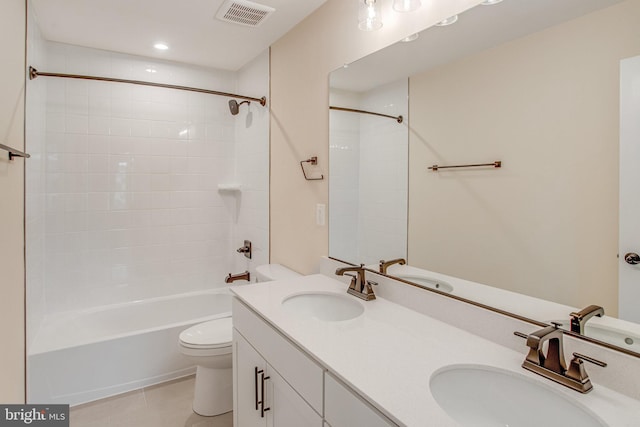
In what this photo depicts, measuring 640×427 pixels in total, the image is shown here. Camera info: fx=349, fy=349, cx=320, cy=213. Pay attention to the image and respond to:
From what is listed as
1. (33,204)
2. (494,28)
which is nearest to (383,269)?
(494,28)

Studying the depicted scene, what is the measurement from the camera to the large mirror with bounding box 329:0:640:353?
91cm

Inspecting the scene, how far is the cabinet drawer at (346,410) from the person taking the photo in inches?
31.8

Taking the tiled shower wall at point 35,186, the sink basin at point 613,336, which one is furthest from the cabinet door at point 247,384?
the tiled shower wall at point 35,186

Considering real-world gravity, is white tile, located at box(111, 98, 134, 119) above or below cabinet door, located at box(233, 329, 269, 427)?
above

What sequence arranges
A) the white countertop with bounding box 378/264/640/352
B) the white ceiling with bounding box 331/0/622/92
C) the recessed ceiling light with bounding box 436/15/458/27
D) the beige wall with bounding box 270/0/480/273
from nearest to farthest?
the white countertop with bounding box 378/264/640/352, the white ceiling with bounding box 331/0/622/92, the recessed ceiling light with bounding box 436/15/458/27, the beige wall with bounding box 270/0/480/273

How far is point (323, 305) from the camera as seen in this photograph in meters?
1.67

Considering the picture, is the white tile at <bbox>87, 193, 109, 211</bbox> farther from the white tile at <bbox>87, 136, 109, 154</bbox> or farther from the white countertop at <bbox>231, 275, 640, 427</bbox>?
the white countertop at <bbox>231, 275, 640, 427</bbox>

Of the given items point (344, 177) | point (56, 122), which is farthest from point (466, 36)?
point (56, 122)

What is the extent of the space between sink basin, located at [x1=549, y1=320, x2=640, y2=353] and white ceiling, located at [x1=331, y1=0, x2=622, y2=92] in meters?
0.83

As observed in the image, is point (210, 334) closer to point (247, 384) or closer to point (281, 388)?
point (247, 384)

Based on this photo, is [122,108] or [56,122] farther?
[122,108]

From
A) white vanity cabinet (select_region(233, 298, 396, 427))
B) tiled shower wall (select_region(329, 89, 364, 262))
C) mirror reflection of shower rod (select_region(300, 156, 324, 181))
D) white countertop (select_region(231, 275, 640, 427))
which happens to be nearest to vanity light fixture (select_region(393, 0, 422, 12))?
tiled shower wall (select_region(329, 89, 364, 262))

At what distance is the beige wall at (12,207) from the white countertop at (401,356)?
1.17 meters

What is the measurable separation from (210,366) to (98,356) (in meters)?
0.78
